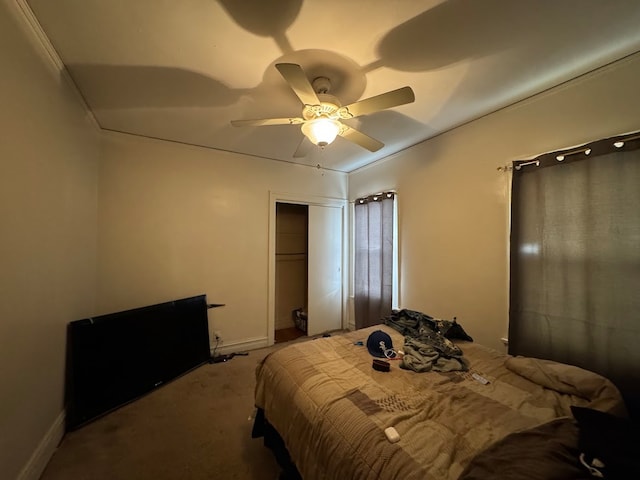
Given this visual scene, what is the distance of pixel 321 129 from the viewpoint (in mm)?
1643

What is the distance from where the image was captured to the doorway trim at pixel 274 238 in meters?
3.45

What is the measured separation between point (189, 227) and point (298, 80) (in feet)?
7.60

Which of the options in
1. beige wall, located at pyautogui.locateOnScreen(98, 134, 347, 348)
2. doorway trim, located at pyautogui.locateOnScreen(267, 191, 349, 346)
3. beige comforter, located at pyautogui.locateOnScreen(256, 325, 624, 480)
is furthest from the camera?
doorway trim, located at pyautogui.locateOnScreen(267, 191, 349, 346)

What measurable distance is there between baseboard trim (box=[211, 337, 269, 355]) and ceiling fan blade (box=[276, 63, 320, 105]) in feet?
9.63

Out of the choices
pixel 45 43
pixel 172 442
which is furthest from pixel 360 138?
pixel 172 442

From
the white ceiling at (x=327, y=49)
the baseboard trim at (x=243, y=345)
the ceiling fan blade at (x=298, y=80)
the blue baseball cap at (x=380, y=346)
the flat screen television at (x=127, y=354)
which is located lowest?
the baseboard trim at (x=243, y=345)

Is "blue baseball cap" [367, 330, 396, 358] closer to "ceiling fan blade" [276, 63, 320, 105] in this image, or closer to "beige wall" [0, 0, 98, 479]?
"ceiling fan blade" [276, 63, 320, 105]

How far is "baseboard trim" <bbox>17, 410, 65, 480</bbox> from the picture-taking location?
55.5 inches

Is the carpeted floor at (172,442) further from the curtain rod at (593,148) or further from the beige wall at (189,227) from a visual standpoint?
the curtain rod at (593,148)

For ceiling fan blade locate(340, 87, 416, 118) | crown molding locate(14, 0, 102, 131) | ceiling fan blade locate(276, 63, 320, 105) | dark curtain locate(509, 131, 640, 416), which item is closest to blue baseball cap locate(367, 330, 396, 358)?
dark curtain locate(509, 131, 640, 416)

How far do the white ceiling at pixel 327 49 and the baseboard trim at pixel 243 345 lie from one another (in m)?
2.66

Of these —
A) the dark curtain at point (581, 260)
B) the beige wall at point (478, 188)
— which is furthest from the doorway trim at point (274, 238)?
the dark curtain at point (581, 260)

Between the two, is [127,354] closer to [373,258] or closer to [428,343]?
[428,343]

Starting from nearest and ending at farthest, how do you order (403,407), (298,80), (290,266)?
1. (403,407)
2. (298,80)
3. (290,266)
